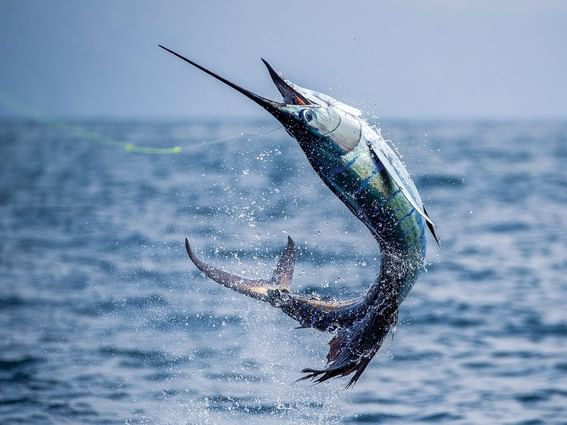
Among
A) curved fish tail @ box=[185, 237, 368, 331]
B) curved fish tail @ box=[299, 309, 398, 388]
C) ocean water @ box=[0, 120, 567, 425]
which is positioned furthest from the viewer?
ocean water @ box=[0, 120, 567, 425]

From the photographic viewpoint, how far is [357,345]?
22.6ft

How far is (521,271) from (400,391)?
666 centimetres

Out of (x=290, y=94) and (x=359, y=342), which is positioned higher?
(x=290, y=94)

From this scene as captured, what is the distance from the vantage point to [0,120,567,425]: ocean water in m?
9.85

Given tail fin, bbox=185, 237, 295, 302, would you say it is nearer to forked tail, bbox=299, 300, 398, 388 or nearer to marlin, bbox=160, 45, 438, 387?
marlin, bbox=160, 45, 438, 387

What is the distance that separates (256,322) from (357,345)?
7.40 metres

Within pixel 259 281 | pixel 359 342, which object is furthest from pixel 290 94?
pixel 359 342

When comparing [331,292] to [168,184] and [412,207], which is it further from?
[168,184]

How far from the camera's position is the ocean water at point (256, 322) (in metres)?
9.85

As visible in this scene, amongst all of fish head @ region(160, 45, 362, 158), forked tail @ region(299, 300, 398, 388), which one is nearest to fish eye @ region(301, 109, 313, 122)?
fish head @ region(160, 45, 362, 158)

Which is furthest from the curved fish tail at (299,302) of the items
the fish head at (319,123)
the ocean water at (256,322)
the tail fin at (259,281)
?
the fish head at (319,123)

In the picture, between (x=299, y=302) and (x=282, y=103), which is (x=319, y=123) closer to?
(x=282, y=103)

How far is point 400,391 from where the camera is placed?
10.2 m

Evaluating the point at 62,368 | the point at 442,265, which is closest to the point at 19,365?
the point at 62,368
